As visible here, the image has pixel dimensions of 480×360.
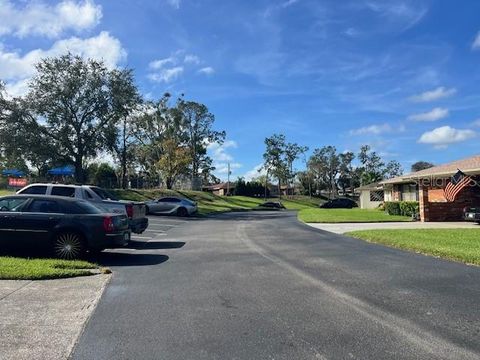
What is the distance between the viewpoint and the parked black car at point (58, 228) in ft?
37.8

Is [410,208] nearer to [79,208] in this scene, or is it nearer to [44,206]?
[79,208]

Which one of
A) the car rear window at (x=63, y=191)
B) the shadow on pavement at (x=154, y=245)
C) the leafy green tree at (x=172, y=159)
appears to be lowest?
the shadow on pavement at (x=154, y=245)

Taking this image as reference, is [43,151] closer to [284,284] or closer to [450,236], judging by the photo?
[450,236]

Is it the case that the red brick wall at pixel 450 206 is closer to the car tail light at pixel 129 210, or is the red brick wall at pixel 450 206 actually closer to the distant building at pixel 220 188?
the car tail light at pixel 129 210

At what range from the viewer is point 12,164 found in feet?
146

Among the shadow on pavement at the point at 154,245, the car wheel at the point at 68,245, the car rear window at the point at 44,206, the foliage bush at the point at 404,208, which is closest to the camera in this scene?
the car wheel at the point at 68,245

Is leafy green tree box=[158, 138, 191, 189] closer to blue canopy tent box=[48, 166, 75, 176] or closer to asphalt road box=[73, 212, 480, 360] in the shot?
blue canopy tent box=[48, 166, 75, 176]

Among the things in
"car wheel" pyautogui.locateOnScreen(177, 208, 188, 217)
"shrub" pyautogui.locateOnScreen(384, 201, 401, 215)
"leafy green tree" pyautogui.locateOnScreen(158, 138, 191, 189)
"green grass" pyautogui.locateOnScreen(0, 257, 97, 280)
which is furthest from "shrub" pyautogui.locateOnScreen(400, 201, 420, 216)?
"leafy green tree" pyautogui.locateOnScreen(158, 138, 191, 189)

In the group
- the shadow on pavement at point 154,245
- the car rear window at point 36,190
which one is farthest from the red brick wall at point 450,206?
the car rear window at point 36,190

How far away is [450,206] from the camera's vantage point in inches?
1064

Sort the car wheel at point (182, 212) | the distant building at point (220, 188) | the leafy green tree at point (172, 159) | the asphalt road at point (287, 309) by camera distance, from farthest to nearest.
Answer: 1. the distant building at point (220, 188)
2. the leafy green tree at point (172, 159)
3. the car wheel at point (182, 212)
4. the asphalt road at point (287, 309)

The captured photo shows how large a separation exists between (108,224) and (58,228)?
1.14 metres

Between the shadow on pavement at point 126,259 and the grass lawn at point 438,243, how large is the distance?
669cm

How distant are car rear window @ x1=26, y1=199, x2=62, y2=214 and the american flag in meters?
20.8
